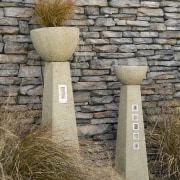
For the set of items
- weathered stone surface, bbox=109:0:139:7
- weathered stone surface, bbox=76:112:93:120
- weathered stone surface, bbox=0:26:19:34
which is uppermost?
weathered stone surface, bbox=109:0:139:7

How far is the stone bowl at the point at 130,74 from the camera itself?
3430 millimetres

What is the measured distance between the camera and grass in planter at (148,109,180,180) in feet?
11.7

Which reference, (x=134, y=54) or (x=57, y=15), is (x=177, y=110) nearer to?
(x=134, y=54)

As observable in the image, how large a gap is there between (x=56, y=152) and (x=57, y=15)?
Result: 1175mm

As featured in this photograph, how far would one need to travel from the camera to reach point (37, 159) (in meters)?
2.70

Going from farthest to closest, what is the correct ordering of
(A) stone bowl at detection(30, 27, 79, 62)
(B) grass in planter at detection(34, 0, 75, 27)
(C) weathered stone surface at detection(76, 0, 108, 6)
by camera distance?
(C) weathered stone surface at detection(76, 0, 108, 6) → (B) grass in planter at detection(34, 0, 75, 27) → (A) stone bowl at detection(30, 27, 79, 62)

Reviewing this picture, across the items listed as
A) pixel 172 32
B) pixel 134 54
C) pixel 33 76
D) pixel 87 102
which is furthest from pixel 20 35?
pixel 172 32

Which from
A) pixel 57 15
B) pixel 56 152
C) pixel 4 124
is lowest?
pixel 56 152

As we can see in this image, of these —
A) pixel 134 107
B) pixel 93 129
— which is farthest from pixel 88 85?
pixel 134 107

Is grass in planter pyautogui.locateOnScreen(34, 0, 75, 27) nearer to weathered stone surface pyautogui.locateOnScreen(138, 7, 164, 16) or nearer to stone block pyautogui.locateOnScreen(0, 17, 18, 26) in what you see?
stone block pyautogui.locateOnScreen(0, 17, 18, 26)

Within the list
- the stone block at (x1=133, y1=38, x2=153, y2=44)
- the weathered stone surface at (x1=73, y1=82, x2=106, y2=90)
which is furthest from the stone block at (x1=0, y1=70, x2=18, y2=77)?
the stone block at (x1=133, y1=38, x2=153, y2=44)

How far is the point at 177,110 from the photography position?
3959 millimetres

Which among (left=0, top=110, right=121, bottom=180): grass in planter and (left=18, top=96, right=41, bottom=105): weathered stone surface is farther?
(left=18, top=96, right=41, bottom=105): weathered stone surface

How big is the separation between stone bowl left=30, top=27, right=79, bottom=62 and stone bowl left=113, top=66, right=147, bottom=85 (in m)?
0.56
